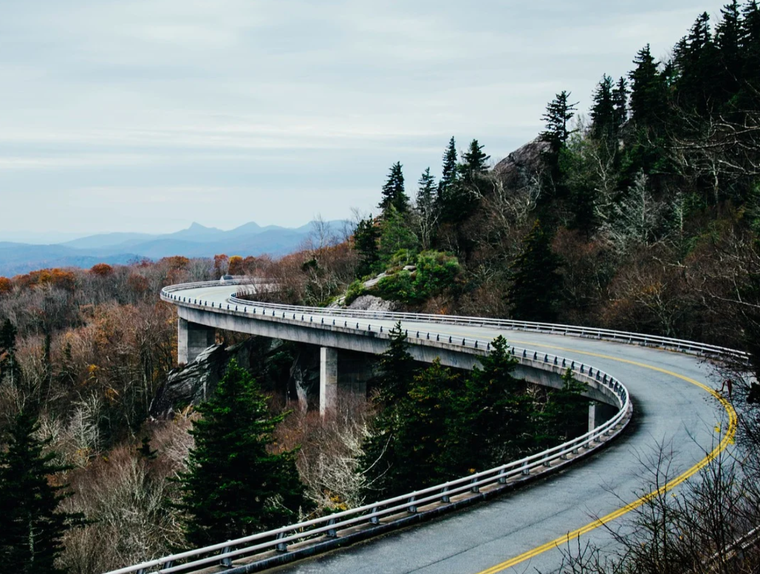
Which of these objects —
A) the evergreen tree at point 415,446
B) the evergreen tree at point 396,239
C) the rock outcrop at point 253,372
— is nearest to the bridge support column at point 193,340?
the rock outcrop at point 253,372

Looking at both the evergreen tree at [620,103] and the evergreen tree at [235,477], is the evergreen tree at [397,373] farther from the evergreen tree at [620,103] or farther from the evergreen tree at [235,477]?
the evergreen tree at [620,103]

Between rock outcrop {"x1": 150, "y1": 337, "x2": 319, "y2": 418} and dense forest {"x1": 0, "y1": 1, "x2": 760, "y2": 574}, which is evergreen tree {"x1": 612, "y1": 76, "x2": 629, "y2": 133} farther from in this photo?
rock outcrop {"x1": 150, "y1": 337, "x2": 319, "y2": 418}

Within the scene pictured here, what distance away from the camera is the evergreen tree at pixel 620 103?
82525 mm

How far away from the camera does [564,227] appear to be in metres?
66.9

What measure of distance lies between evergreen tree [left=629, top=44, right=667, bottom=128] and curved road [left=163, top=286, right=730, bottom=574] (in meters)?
46.6

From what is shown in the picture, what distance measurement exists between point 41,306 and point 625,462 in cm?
11960

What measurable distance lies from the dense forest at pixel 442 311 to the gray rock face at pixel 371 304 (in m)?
1.09

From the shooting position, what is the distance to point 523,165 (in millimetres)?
80625

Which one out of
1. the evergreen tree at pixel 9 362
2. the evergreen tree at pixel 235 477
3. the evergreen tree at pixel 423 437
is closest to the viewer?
the evergreen tree at pixel 235 477

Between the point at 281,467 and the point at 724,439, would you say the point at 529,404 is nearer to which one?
the point at 724,439

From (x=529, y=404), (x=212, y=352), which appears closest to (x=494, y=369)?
(x=529, y=404)

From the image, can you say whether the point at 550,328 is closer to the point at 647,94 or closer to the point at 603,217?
the point at 603,217

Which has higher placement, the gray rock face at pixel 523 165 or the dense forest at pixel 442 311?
the gray rock face at pixel 523 165

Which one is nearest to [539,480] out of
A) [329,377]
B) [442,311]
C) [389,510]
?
[389,510]
